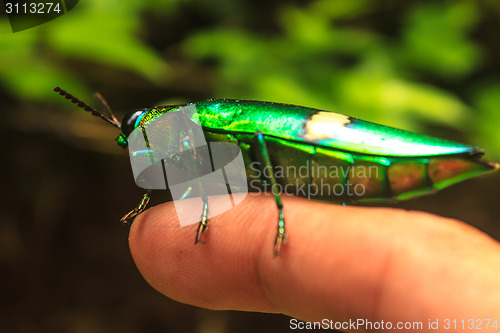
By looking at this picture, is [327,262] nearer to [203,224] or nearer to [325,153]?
[325,153]

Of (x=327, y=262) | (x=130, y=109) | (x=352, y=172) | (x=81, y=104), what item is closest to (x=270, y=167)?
(x=352, y=172)

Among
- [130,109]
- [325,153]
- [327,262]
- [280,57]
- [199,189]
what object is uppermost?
[280,57]

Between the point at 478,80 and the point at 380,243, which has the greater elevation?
the point at 478,80

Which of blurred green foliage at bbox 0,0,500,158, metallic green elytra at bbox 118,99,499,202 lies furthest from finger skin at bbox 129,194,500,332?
blurred green foliage at bbox 0,0,500,158

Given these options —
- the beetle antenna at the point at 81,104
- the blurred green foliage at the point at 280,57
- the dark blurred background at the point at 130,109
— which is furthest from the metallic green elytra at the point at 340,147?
the dark blurred background at the point at 130,109

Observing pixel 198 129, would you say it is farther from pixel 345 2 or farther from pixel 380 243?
pixel 345 2

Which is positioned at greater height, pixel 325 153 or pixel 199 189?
pixel 325 153

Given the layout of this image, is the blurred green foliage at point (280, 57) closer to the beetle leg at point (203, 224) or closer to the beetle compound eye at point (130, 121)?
the beetle compound eye at point (130, 121)

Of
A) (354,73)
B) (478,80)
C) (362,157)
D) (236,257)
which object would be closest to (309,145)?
(362,157)
